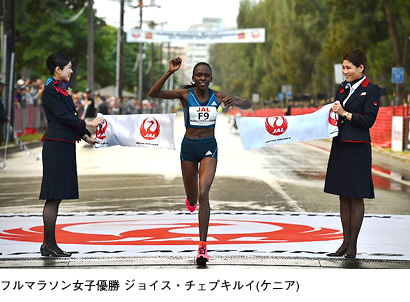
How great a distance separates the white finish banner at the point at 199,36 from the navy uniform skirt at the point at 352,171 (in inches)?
2564

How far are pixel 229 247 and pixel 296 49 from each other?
2917 inches

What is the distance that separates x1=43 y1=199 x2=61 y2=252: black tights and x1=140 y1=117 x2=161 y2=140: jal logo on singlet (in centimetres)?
134

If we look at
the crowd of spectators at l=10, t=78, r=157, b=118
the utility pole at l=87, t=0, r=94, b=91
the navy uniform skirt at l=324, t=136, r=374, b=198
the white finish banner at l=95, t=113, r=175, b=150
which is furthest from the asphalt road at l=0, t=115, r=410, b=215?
the utility pole at l=87, t=0, r=94, b=91

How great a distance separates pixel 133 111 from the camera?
3034 inches

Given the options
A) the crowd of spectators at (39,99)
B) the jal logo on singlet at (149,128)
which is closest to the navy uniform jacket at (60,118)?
the jal logo on singlet at (149,128)

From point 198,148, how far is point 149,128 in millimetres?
1145

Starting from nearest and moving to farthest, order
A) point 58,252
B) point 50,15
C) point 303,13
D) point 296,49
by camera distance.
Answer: point 58,252 → point 50,15 → point 303,13 → point 296,49

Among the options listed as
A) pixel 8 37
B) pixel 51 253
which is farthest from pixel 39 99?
pixel 51 253

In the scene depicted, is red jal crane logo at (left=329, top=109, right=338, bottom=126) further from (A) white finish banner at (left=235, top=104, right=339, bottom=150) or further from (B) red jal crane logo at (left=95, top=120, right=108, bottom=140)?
(B) red jal crane logo at (left=95, top=120, right=108, bottom=140)

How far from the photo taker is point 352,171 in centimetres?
891

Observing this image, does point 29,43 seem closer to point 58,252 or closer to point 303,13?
point 303,13

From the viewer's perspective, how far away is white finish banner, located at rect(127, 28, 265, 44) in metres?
73.9

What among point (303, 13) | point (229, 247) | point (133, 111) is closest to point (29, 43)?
point (133, 111)

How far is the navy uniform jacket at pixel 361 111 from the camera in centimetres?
877
